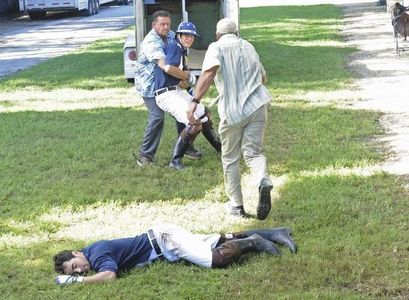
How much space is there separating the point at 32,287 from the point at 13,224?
162 cm

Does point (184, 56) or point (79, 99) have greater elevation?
point (184, 56)

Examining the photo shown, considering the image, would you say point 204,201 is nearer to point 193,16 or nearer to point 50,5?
point 193,16

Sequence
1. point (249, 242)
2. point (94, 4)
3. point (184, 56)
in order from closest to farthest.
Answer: point (249, 242)
point (184, 56)
point (94, 4)

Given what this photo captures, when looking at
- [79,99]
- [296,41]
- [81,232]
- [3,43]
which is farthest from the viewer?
[3,43]

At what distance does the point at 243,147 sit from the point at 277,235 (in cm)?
106

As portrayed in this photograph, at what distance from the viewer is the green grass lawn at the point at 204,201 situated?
5.84 m

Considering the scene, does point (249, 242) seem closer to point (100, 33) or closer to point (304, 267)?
point (304, 267)

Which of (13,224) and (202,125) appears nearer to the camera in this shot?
(13,224)

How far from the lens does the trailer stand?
1568cm

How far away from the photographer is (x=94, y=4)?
37.5 metres

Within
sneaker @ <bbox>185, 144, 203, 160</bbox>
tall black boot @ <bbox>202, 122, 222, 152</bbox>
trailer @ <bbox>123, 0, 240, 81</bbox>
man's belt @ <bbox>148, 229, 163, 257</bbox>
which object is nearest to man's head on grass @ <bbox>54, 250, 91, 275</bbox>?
man's belt @ <bbox>148, 229, 163, 257</bbox>

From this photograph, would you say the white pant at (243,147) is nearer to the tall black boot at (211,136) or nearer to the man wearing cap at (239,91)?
the man wearing cap at (239,91)

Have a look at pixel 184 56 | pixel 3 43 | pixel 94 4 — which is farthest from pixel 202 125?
pixel 94 4

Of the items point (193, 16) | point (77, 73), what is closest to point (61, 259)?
point (77, 73)
